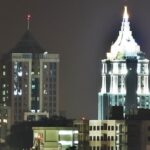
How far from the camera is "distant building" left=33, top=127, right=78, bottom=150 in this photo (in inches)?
5236

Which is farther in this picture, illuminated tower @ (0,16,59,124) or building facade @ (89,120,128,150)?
illuminated tower @ (0,16,59,124)

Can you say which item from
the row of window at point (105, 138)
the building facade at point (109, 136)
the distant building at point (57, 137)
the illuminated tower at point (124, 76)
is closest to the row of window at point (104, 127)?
the building facade at point (109, 136)

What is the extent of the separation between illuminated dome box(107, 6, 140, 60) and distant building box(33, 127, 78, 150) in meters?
31.1

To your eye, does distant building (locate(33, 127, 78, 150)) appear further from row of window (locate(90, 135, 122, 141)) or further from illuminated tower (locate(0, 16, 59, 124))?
illuminated tower (locate(0, 16, 59, 124))

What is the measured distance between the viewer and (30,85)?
182125 mm

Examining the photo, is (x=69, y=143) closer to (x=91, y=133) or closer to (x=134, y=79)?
(x=91, y=133)

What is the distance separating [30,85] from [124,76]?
18.6 meters

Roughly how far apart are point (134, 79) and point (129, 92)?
2.65 m

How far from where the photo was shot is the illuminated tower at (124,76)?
16088 centimetres

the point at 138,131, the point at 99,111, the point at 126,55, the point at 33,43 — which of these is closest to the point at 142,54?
the point at 126,55

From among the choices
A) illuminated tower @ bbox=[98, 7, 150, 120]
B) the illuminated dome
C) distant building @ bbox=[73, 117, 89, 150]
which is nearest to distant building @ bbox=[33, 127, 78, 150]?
distant building @ bbox=[73, 117, 89, 150]

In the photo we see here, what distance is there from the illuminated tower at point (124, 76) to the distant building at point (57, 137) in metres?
12.5

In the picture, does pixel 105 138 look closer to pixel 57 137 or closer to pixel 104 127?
pixel 104 127

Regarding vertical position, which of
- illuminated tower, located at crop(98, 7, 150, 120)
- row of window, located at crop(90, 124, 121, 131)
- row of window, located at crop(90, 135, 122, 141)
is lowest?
row of window, located at crop(90, 135, 122, 141)
